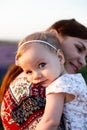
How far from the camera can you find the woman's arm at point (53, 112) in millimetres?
3479

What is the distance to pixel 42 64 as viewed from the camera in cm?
361

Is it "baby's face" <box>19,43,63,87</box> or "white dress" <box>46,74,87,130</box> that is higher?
"baby's face" <box>19,43,63,87</box>

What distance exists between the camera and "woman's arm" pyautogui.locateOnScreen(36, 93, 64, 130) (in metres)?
3.48

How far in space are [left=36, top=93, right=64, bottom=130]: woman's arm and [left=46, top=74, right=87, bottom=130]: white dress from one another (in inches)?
1.9

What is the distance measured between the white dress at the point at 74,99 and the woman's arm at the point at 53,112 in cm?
5

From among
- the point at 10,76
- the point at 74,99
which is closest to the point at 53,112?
the point at 74,99

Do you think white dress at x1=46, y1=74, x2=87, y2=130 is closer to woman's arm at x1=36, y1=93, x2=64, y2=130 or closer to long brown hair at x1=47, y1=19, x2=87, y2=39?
woman's arm at x1=36, y1=93, x2=64, y2=130

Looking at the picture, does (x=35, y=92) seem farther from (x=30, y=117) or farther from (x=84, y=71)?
(x=84, y=71)

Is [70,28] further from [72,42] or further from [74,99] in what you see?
[74,99]

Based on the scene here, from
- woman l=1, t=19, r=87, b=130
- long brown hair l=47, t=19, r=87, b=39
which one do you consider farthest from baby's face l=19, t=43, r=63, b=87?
long brown hair l=47, t=19, r=87, b=39

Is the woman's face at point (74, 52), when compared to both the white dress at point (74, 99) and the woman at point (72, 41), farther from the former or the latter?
the white dress at point (74, 99)

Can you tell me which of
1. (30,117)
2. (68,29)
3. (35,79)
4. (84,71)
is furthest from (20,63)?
(84,71)

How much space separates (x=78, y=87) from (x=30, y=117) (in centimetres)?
48

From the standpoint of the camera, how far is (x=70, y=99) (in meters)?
3.57
